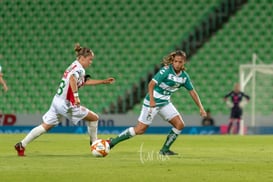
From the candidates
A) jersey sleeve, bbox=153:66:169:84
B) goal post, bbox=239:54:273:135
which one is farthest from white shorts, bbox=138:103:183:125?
goal post, bbox=239:54:273:135

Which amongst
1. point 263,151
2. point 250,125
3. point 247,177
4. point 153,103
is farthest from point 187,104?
point 247,177

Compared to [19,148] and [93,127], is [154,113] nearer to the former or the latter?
[93,127]

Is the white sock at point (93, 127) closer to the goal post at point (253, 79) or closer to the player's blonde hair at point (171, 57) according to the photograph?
the player's blonde hair at point (171, 57)

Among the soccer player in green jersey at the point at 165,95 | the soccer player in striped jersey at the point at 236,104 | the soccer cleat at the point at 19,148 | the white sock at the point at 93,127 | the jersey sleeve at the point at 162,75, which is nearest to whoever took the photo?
the soccer cleat at the point at 19,148

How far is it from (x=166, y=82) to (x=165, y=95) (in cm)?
29

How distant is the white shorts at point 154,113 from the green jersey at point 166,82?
0.31 feet

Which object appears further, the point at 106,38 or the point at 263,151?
the point at 106,38

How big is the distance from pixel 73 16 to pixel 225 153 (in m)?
18.6

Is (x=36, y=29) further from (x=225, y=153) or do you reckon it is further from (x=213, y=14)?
(x=225, y=153)

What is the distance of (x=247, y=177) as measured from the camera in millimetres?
11359

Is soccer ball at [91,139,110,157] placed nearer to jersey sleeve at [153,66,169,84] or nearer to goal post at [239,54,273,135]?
jersey sleeve at [153,66,169,84]

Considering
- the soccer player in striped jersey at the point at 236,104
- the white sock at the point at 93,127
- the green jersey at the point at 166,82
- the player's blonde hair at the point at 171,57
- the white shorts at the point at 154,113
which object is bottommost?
the soccer player in striped jersey at the point at 236,104

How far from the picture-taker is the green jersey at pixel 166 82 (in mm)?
15645

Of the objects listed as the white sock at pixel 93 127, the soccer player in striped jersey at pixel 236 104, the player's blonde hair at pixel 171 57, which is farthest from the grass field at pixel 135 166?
the soccer player in striped jersey at pixel 236 104
